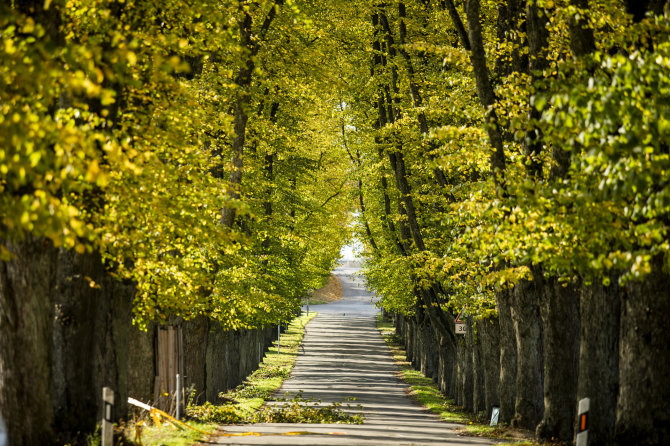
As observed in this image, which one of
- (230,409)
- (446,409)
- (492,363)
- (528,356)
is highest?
(528,356)

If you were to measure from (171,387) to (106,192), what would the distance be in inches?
394

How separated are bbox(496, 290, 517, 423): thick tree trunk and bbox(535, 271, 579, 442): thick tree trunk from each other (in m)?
3.32

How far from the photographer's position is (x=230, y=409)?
2047cm

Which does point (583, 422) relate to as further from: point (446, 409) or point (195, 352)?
point (446, 409)

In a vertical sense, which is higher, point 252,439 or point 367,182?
point 367,182

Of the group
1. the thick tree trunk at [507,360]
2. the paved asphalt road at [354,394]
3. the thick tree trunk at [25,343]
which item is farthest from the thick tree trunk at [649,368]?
the thick tree trunk at [507,360]

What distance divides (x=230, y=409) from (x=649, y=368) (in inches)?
460

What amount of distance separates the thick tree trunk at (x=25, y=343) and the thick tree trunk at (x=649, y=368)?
23.5 ft

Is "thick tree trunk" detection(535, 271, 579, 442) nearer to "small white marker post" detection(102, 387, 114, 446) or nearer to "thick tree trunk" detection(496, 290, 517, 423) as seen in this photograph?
"thick tree trunk" detection(496, 290, 517, 423)

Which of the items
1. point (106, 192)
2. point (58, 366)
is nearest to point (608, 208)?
point (106, 192)

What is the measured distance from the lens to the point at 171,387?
2052cm

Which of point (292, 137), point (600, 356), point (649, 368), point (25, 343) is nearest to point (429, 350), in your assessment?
point (292, 137)

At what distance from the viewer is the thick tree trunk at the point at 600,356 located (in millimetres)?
12453

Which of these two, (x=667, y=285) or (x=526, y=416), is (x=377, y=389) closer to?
(x=526, y=416)
